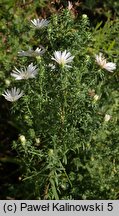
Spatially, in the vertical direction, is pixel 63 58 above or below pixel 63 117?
above

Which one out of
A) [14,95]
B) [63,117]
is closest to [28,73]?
[14,95]

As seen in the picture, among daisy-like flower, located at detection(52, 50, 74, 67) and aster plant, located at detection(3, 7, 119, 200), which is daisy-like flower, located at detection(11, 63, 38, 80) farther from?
daisy-like flower, located at detection(52, 50, 74, 67)

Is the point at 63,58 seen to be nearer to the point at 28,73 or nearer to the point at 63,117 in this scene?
the point at 28,73

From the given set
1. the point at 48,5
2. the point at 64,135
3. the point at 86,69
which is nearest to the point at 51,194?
the point at 64,135

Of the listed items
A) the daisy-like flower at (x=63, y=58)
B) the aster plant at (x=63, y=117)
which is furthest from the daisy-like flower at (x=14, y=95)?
the daisy-like flower at (x=63, y=58)

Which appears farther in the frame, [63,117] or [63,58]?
[63,117]

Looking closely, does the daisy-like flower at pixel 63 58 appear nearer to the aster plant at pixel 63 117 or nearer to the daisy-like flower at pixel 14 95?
the aster plant at pixel 63 117

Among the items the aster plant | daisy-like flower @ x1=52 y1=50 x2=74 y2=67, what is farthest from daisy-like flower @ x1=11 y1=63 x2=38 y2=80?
daisy-like flower @ x1=52 y1=50 x2=74 y2=67

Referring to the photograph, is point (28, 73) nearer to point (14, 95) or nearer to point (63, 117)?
point (14, 95)
